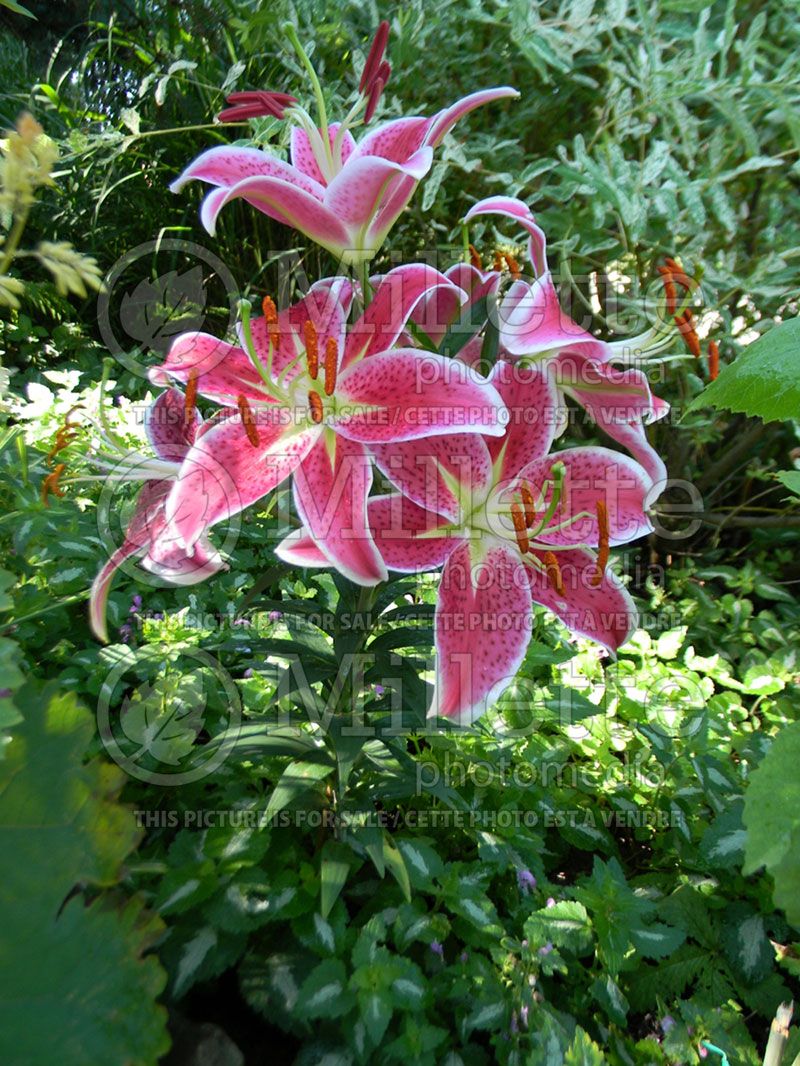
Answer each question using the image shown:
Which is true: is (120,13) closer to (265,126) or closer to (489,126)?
(489,126)

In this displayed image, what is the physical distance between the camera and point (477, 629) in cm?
55

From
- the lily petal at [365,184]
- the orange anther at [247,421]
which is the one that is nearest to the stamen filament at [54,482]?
the orange anther at [247,421]

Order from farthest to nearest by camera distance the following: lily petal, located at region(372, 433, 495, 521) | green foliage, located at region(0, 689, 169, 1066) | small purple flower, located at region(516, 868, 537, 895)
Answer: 1. small purple flower, located at region(516, 868, 537, 895)
2. lily petal, located at region(372, 433, 495, 521)
3. green foliage, located at region(0, 689, 169, 1066)

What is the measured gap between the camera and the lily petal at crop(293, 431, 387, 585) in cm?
49

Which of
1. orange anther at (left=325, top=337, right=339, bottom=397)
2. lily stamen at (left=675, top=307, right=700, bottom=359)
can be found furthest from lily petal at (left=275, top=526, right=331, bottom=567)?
lily stamen at (left=675, top=307, right=700, bottom=359)

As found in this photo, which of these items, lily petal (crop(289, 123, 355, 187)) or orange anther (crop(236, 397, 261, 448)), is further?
lily petal (crop(289, 123, 355, 187))

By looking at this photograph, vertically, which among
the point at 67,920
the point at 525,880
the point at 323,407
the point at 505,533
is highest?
the point at 323,407

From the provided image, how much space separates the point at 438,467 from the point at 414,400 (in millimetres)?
61

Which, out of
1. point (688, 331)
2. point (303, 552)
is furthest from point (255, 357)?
point (688, 331)

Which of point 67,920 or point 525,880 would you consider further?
point 525,880

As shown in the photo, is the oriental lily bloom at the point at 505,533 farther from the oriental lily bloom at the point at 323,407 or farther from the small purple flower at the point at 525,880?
the small purple flower at the point at 525,880

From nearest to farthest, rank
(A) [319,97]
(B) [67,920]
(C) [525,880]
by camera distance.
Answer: (B) [67,920] → (A) [319,97] → (C) [525,880]

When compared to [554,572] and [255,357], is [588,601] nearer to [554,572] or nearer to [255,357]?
[554,572]

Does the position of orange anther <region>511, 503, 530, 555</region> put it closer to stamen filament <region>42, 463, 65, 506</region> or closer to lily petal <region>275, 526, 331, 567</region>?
lily petal <region>275, 526, 331, 567</region>
